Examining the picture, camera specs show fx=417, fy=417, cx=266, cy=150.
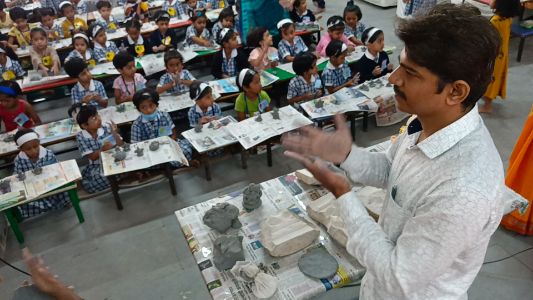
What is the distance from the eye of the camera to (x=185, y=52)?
248 inches

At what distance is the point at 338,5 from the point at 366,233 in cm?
1003

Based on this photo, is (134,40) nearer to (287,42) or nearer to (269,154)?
(287,42)

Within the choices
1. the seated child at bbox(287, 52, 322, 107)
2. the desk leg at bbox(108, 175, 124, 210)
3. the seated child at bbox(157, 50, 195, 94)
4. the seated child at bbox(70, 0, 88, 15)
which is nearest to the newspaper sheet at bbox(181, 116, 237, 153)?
the desk leg at bbox(108, 175, 124, 210)

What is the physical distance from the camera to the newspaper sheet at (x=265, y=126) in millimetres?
4074

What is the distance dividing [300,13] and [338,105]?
3924 mm

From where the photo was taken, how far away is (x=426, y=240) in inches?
46.1

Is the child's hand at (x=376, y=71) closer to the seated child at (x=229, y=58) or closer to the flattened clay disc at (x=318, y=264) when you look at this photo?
the seated child at (x=229, y=58)

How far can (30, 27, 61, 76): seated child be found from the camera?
20.2 ft

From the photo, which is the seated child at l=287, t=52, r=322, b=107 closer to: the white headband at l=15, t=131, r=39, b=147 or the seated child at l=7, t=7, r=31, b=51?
the white headband at l=15, t=131, r=39, b=147

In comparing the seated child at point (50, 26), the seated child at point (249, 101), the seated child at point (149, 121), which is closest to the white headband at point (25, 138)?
the seated child at point (149, 121)

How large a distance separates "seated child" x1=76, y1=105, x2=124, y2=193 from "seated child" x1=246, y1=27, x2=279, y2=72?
2167mm

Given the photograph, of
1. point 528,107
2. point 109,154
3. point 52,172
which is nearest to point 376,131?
point 528,107

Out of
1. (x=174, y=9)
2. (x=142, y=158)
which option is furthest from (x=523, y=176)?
(x=174, y=9)

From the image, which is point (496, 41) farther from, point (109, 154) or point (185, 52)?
point (185, 52)
